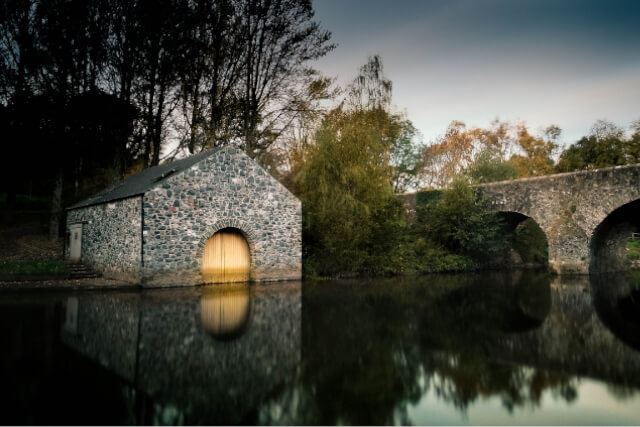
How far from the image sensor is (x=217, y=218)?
543 inches

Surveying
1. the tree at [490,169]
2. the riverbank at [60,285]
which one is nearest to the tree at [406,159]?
the tree at [490,169]

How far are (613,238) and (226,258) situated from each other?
16491 mm

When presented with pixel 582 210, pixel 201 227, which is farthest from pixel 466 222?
pixel 201 227

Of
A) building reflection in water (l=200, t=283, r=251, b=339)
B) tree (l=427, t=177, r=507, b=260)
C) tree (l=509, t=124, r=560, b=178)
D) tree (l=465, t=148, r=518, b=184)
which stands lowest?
building reflection in water (l=200, t=283, r=251, b=339)

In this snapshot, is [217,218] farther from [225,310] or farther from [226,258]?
[225,310]

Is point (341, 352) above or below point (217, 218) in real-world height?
below

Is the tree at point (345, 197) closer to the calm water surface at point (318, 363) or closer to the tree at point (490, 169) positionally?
the calm water surface at point (318, 363)

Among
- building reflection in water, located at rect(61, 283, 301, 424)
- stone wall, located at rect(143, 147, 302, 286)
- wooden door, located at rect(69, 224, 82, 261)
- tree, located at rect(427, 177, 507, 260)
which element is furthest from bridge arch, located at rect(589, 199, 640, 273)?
wooden door, located at rect(69, 224, 82, 261)

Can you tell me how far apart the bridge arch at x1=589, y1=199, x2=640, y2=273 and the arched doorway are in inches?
526

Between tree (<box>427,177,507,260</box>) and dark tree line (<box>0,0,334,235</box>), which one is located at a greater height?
dark tree line (<box>0,0,334,235</box>)

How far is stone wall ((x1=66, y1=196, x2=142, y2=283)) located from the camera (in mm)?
13008

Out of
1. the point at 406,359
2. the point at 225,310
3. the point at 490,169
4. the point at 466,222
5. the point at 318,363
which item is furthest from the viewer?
the point at 490,169

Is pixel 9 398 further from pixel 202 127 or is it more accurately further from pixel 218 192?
pixel 202 127

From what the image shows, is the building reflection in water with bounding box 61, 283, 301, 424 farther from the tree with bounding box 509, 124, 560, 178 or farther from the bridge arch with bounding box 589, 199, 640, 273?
the tree with bounding box 509, 124, 560, 178
